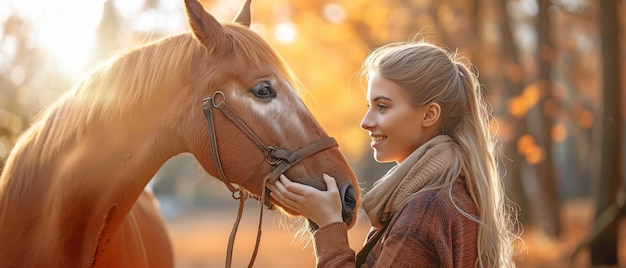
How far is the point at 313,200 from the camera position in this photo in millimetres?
2557

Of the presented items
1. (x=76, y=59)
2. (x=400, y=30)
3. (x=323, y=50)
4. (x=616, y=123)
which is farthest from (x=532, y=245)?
(x=76, y=59)

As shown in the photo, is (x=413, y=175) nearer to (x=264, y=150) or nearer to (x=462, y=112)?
(x=462, y=112)

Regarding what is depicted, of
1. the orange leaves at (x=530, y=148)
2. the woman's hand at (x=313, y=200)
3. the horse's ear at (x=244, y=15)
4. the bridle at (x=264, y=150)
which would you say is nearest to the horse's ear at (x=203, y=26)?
the bridle at (x=264, y=150)

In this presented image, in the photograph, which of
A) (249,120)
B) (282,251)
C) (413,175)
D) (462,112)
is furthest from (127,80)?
(282,251)

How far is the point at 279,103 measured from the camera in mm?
2777

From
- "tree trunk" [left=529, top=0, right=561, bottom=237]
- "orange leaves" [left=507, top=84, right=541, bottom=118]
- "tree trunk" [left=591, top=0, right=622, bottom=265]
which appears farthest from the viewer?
"tree trunk" [left=529, top=0, right=561, bottom=237]

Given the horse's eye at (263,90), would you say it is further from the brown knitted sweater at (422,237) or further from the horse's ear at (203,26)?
the brown knitted sweater at (422,237)

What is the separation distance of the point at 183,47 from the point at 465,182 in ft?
4.37

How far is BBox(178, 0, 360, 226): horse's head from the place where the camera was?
2719mm

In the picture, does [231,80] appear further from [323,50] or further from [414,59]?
[323,50]

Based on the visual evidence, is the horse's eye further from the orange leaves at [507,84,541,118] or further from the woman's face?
the orange leaves at [507,84,541,118]

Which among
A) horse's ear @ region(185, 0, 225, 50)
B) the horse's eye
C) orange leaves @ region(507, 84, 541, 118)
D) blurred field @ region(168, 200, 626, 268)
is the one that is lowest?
blurred field @ region(168, 200, 626, 268)

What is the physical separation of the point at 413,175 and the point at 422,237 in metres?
0.26

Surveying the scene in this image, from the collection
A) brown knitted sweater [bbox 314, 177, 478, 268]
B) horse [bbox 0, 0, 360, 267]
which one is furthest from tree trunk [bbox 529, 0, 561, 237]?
brown knitted sweater [bbox 314, 177, 478, 268]
